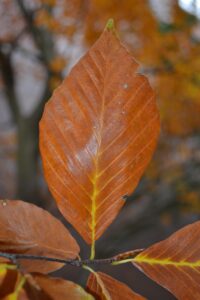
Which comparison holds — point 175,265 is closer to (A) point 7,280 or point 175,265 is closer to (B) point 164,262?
(B) point 164,262

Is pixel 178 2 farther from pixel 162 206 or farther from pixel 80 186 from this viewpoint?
pixel 80 186

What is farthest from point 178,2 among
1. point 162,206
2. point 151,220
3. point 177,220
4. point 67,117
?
point 177,220

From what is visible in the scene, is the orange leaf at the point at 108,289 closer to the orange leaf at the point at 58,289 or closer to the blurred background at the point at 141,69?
the orange leaf at the point at 58,289

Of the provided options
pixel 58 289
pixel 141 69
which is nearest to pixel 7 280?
pixel 58 289

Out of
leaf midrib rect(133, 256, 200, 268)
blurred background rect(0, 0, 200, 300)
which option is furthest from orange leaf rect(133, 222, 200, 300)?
blurred background rect(0, 0, 200, 300)

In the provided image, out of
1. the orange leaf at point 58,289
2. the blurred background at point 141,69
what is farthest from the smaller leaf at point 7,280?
the blurred background at point 141,69

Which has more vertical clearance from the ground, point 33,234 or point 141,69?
point 33,234

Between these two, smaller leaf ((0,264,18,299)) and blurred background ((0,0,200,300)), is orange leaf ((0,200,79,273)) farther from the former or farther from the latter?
blurred background ((0,0,200,300))
